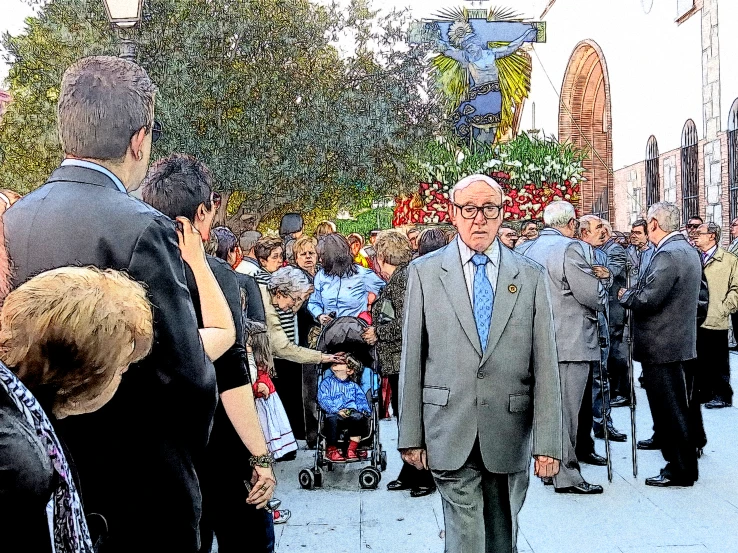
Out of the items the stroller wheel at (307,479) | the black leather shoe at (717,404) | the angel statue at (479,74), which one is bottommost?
the black leather shoe at (717,404)

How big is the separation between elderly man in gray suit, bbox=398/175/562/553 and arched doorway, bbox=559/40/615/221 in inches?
1029

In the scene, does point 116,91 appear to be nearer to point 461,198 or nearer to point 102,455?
point 102,455

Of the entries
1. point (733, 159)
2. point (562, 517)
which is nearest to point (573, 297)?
point (562, 517)

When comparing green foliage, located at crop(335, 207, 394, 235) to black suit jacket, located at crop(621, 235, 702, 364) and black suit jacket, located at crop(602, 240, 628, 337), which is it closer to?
black suit jacket, located at crop(602, 240, 628, 337)

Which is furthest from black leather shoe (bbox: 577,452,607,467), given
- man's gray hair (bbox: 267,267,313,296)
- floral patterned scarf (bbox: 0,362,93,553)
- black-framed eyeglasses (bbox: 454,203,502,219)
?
floral patterned scarf (bbox: 0,362,93,553)

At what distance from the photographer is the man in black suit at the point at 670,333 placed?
698 cm

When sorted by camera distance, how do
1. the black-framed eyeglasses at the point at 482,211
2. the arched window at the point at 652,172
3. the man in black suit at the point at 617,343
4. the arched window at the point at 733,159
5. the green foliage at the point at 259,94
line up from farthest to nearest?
the arched window at the point at 652,172 < the green foliage at the point at 259,94 < the arched window at the point at 733,159 < the man in black suit at the point at 617,343 < the black-framed eyeglasses at the point at 482,211

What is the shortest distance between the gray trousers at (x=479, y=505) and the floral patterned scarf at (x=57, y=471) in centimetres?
269

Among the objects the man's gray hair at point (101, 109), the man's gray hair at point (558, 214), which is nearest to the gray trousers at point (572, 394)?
the man's gray hair at point (558, 214)

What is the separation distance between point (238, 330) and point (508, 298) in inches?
51.7

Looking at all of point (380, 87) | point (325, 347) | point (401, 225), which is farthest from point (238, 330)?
point (380, 87)

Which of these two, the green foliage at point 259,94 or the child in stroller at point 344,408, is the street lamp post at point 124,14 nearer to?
the child in stroller at point 344,408

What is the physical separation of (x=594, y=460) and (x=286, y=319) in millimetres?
2844

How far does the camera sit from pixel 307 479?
287 inches
